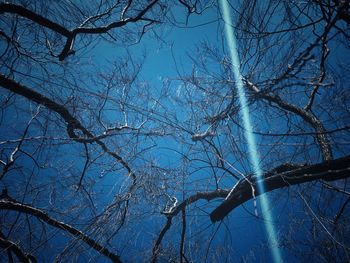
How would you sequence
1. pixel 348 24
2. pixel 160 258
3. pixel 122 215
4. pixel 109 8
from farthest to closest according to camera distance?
1. pixel 109 8
2. pixel 160 258
3. pixel 122 215
4. pixel 348 24

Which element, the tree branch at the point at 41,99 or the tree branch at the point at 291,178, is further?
the tree branch at the point at 41,99

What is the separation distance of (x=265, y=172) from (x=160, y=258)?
170 cm

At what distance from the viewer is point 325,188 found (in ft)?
9.91

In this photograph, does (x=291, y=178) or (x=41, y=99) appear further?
(x=41, y=99)

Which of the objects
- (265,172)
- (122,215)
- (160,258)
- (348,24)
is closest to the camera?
(348,24)

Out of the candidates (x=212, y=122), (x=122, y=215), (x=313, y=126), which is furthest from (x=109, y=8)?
(x=313, y=126)

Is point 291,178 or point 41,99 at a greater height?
point 41,99

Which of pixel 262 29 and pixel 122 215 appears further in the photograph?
pixel 122 215

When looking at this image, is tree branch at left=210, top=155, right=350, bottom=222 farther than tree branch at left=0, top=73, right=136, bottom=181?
No

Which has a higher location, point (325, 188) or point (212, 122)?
point (212, 122)

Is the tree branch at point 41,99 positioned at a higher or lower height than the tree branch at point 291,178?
higher

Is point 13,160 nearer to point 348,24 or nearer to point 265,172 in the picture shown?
point 265,172

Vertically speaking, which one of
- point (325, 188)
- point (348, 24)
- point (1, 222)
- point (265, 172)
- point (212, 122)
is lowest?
point (1, 222)

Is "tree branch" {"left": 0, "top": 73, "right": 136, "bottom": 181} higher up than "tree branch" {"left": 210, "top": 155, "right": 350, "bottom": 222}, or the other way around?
"tree branch" {"left": 0, "top": 73, "right": 136, "bottom": 181}
